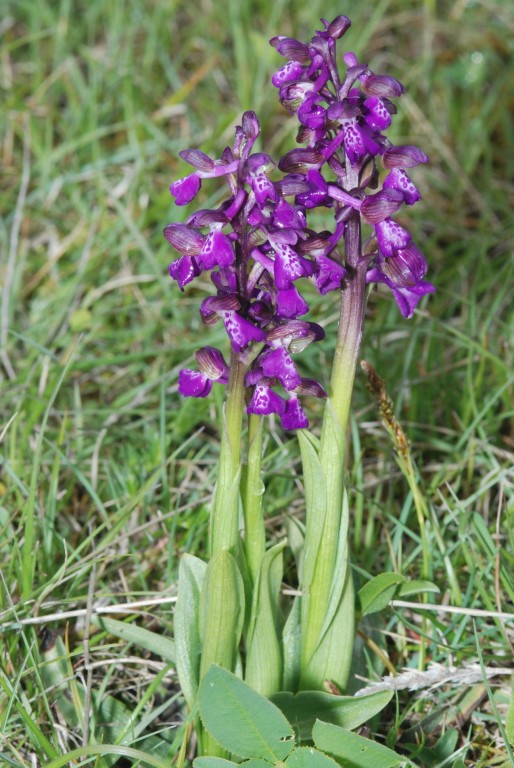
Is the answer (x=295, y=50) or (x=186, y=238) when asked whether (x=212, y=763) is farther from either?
(x=295, y=50)

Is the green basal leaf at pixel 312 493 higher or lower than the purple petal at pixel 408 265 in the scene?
lower

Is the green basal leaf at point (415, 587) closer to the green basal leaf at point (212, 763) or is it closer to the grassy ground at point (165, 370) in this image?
the grassy ground at point (165, 370)

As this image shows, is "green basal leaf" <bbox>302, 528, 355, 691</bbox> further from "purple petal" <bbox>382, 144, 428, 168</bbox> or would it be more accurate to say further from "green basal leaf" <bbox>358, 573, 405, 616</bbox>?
"purple petal" <bbox>382, 144, 428, 168</bbox>

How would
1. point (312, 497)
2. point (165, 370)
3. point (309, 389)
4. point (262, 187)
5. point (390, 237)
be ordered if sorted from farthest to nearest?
point (165, 370) < point (312, 497) < point (309, 389) < point (390, 237) < point (262, 187)

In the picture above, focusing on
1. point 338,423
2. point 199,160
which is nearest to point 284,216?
point 199,160

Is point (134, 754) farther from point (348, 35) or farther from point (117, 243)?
point (348, 35)

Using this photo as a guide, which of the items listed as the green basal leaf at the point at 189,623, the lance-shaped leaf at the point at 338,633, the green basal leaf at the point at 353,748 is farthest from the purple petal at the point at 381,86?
the green basal leaf at the point at 353,748
